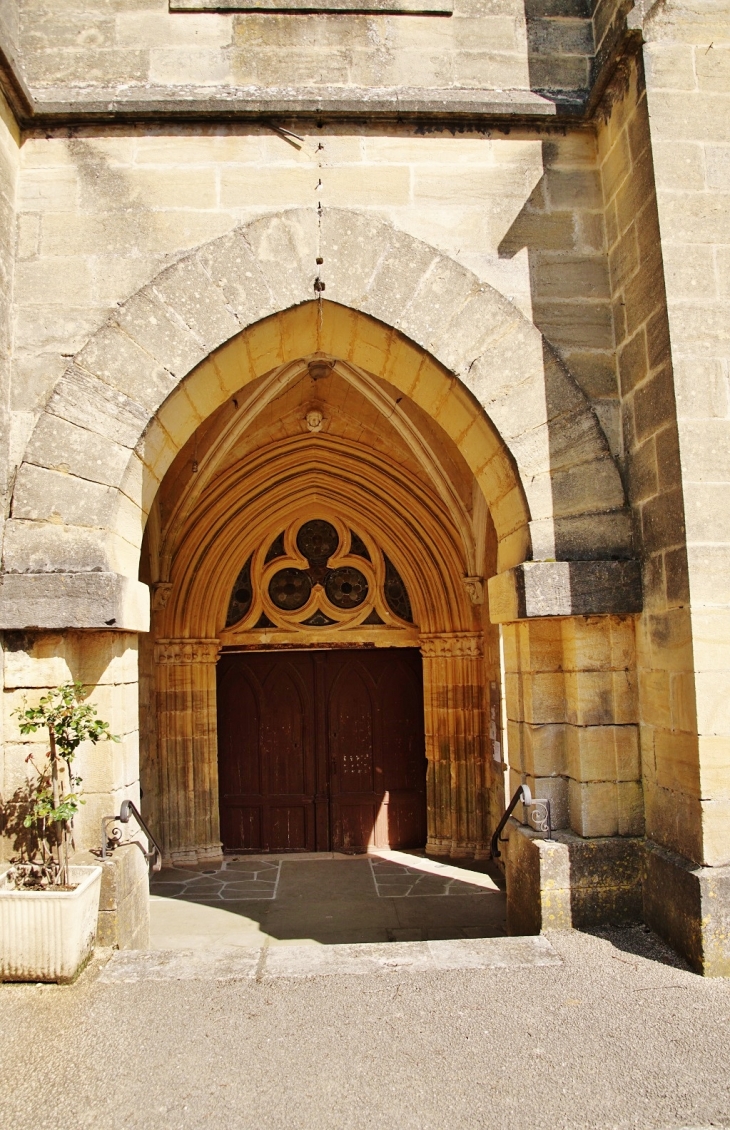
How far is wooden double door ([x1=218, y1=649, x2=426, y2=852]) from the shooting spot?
292 inches

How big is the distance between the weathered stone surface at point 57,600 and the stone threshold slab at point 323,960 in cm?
144

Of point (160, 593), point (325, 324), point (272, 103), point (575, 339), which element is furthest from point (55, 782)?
point (160, 593)

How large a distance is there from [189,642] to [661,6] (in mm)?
5593

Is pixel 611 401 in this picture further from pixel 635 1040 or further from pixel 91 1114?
pixel 91 1114

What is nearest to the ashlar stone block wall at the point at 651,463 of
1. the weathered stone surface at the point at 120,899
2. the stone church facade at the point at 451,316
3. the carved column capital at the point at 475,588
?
the stone church facade at the point at 451,316

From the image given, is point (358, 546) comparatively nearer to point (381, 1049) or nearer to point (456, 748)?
point (456, 748)

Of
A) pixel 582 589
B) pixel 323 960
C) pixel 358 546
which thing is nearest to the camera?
pixel 323 960

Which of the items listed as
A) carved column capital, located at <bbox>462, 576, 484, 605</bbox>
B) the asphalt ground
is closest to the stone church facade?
the asphalt ground

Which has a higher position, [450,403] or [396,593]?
[450,403]

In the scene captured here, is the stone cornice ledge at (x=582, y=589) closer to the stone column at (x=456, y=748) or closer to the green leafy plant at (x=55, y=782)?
the green leafy plant at (x=55, y=782)

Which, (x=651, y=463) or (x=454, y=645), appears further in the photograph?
(x=454, y=645)

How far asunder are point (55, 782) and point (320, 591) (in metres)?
4.28

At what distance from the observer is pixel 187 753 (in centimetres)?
696

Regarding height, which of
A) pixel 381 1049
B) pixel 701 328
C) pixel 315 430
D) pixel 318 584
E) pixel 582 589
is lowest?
pixel 381 1049
